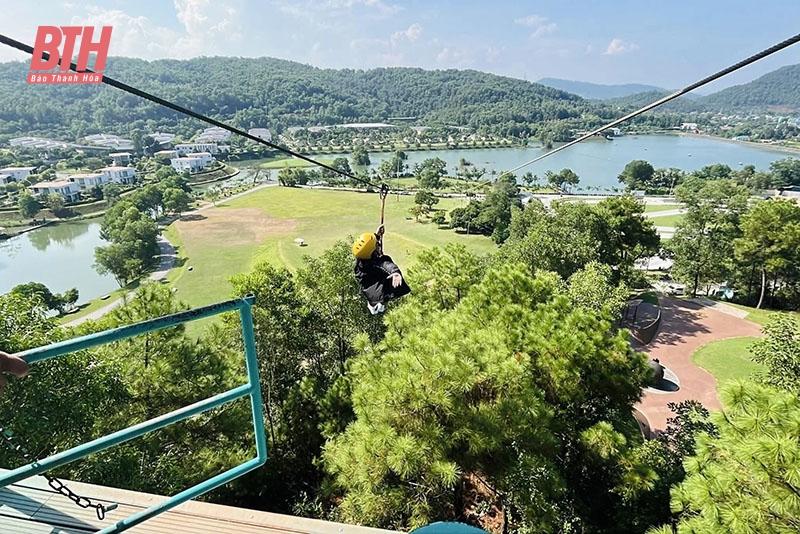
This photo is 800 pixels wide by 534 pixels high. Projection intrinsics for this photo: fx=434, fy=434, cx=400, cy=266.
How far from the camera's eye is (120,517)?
2754 millimetres

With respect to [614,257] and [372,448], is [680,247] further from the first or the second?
[372,448]

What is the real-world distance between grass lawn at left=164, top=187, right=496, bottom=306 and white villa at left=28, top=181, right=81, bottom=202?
1686 cm

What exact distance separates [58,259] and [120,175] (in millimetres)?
28399

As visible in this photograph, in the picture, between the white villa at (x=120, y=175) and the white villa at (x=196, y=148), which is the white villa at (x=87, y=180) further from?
the white villa at (x=196, y=148)

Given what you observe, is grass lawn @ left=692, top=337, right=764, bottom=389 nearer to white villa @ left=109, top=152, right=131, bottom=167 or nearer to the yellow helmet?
the yellow helmet

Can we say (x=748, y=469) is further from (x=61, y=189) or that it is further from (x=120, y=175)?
(x=120, y=175)

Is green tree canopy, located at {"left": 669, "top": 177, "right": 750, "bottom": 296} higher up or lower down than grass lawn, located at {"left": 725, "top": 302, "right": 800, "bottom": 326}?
higher up

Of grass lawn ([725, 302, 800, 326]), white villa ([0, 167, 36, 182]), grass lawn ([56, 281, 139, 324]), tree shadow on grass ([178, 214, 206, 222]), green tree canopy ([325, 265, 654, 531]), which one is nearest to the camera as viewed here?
green tree canopy ([325, 265, 654, 531])

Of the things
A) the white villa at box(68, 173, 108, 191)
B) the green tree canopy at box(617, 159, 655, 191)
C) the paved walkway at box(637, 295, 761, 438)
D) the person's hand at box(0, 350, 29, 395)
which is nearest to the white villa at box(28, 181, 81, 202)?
the white villa at box(68, 173, 108, 191)

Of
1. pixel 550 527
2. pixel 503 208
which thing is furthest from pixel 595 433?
pixel 503 208

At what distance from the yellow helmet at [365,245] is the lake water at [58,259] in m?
28.2

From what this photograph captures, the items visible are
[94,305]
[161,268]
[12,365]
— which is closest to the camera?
[12,365]

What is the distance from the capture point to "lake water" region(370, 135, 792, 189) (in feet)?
237

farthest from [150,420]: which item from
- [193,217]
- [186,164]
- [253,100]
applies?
[253,100]
